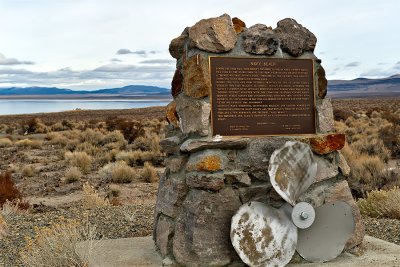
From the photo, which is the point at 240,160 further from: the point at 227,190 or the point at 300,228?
the point at 300,228

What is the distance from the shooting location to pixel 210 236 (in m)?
5.59

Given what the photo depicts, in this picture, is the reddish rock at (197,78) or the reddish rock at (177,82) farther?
the reddish rock at (177,82)

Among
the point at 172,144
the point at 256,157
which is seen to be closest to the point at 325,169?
the point at 256,157

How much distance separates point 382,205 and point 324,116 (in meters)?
3.45

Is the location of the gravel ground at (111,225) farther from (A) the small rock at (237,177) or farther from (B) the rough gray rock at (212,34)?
(B) the rough gray rock at (212,34)

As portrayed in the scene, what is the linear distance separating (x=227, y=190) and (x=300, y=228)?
976 millimetres

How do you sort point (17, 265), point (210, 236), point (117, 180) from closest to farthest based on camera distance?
1. point (210, 236)
2. point (17, 265)
3. point (117, 180)

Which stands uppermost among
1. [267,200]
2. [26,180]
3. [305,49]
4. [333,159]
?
[305,49]

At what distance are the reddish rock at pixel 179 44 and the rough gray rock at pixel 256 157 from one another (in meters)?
1.42

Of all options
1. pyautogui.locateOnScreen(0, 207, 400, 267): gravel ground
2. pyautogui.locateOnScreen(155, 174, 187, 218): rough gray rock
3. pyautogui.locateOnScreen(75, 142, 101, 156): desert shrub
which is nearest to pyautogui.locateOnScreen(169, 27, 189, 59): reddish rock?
pyautogui.locateOnScreen(155, 174, 187, 218): rough gray rock

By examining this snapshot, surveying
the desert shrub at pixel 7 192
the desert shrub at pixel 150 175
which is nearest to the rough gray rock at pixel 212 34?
the desert shrub at pixel 7 192

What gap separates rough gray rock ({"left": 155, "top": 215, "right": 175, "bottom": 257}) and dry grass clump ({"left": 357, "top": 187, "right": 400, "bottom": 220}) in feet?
14.7

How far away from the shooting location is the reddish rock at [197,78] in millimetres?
5812

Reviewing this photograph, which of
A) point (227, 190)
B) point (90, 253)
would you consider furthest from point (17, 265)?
point (227, 190)
